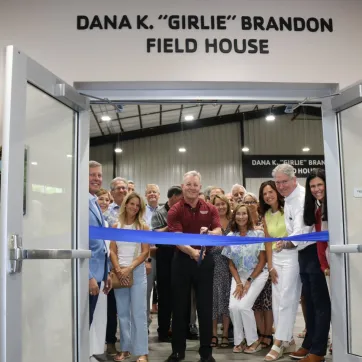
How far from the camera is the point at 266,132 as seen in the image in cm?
1614

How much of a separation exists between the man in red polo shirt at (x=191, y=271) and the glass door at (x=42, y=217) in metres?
1.40

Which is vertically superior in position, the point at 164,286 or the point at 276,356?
the point at 164,286

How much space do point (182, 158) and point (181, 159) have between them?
50 mm

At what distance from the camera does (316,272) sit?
386 centimetres

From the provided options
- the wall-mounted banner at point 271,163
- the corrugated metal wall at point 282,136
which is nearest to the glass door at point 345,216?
the wall-mounted banner at point 271,163

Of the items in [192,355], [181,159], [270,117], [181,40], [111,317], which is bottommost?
[192,355]

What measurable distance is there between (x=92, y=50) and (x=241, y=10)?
0.93 meters

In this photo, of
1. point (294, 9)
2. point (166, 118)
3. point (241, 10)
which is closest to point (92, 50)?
point (241, 10)

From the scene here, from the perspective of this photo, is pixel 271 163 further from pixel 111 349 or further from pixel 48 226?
pixel 48 226

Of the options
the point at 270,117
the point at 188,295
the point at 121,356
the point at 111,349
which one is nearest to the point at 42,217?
the point at 188,295

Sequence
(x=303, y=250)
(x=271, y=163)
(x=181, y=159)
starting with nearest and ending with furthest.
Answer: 1. (x=303, y=250)
2. (x=271, y=163)
3. (x=181, y=159)

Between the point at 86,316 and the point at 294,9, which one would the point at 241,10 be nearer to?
the point at 294,9

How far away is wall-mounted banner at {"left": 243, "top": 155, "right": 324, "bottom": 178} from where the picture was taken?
14602mm

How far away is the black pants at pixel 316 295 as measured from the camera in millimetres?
3793
